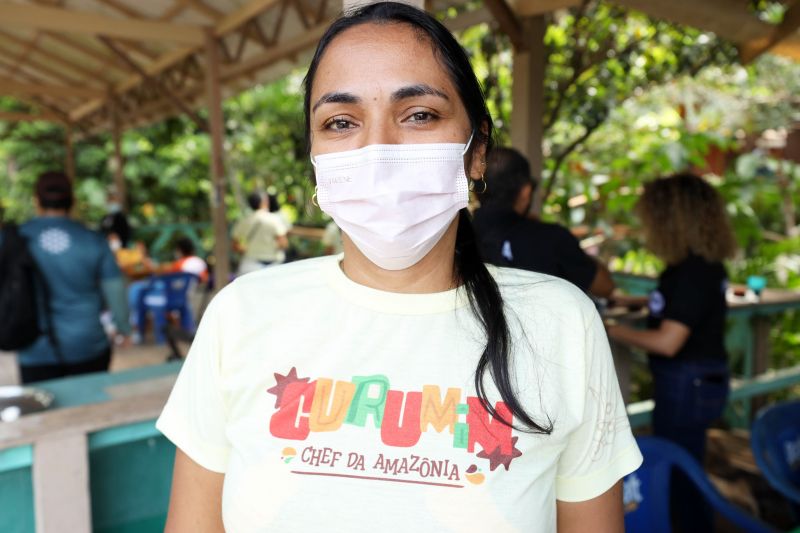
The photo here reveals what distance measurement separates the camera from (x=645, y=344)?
8.07 feet

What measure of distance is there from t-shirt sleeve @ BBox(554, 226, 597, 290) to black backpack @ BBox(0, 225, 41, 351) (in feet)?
7.54

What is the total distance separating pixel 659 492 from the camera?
2012mm

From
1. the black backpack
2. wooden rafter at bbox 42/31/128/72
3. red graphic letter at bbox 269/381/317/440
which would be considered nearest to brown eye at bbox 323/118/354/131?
red graphic letter at bbox 269/381/317/440

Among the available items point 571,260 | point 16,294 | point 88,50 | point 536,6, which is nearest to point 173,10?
point 88,50

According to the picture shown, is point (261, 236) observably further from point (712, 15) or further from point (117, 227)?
point (712, 15)

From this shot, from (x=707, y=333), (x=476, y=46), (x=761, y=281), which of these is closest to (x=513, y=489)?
(x=707, y=333)

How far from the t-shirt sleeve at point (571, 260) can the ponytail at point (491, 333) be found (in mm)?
1222

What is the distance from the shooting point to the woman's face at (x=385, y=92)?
94 cm

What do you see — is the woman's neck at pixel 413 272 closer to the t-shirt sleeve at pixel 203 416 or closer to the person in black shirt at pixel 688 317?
the t-shirt sleeve at pixel 203 416

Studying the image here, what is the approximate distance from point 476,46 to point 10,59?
683 centimetres

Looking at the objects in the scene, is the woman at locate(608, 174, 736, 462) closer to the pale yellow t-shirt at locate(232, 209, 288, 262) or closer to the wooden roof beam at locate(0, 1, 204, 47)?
the pale yellow t-shirt at locate(232, 209, 288, 262)

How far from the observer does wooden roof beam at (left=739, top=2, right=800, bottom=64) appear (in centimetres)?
281

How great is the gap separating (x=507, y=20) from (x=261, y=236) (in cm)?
372

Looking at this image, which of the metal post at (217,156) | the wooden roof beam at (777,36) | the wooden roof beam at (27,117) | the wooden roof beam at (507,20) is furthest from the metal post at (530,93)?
the wooden roof beam at (27,117)
